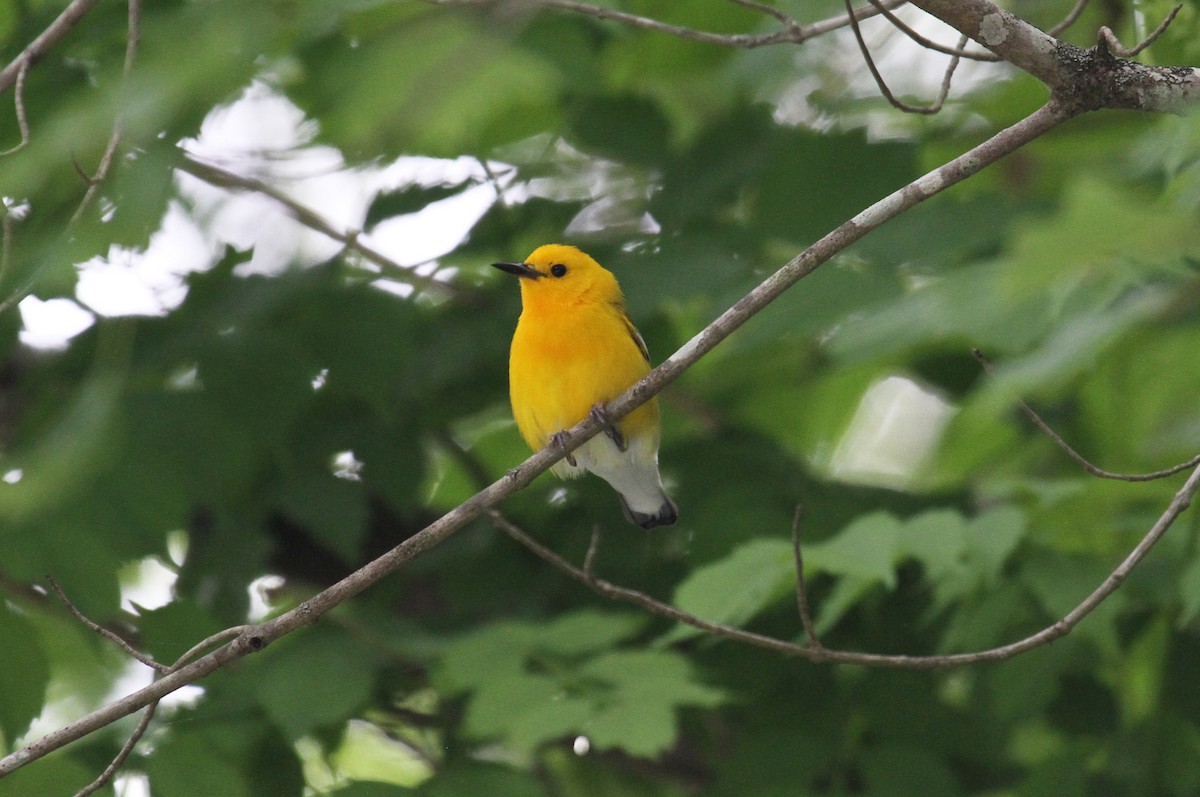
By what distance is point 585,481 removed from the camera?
5629mm

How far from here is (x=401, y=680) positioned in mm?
4754

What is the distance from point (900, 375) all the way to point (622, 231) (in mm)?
1753

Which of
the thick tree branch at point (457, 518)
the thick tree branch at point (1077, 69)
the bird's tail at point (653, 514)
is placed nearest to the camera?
the thick tree branch at point (1077, 69)

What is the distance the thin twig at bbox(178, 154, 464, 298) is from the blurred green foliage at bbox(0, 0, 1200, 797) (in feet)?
0.36

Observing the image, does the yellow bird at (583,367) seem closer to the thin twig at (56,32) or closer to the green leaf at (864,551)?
the green leaf at (864,551)

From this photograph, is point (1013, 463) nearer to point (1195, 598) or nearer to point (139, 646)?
point (1195, 598)

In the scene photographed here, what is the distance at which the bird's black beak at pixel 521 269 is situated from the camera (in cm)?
517

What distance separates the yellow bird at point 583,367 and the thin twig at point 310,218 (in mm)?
398

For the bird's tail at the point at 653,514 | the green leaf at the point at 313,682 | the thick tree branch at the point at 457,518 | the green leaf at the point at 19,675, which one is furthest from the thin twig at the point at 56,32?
the bird's tail at the point at 653,514

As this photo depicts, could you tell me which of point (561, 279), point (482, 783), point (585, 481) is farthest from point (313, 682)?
point (561, 279)

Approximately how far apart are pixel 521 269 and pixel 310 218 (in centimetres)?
98

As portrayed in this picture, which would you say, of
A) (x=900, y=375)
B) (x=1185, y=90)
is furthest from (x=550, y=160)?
(x=1185, y=90)

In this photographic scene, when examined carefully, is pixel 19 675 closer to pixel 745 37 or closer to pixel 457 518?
pixel 457 518

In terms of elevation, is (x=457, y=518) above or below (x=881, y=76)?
below
